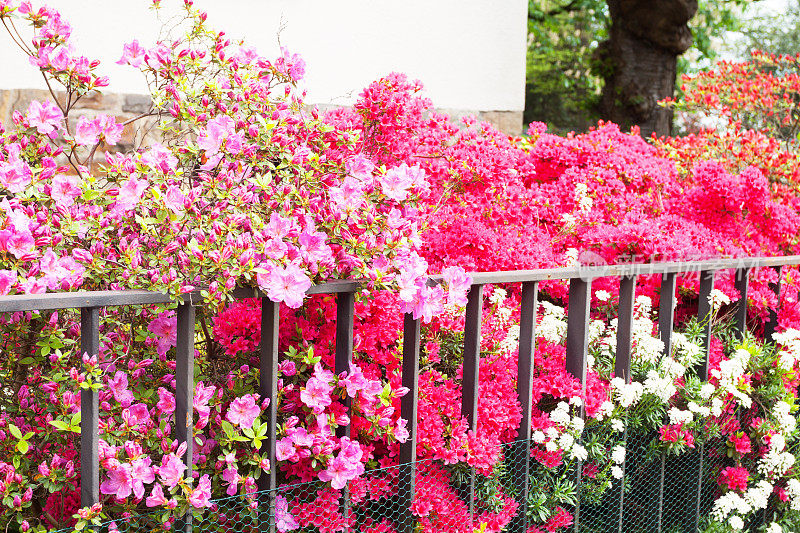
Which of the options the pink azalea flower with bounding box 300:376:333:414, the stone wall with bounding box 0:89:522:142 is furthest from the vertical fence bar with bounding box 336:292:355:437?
the stone wall with bounding box 0:89:522:142

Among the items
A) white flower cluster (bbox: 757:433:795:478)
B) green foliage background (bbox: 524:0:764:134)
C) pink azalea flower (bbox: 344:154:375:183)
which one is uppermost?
green foliage background (bbox: 524:0:764:134)

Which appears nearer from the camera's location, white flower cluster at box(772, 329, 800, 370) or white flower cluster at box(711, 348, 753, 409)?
white flower cluster at box(711, 348, 753, 409)

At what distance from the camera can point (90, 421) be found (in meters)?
1.89

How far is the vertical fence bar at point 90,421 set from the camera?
1.88 meters

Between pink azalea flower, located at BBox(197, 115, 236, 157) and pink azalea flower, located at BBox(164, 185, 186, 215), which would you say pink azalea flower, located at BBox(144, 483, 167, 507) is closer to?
pink azalea flower, located at BBox(164, 185, 186, 215)

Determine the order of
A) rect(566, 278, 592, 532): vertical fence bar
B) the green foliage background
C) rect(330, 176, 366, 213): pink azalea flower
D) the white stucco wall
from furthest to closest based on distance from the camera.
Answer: the green foliage background < the white stucco wall < rect(566, 278, 592, 532): vertical fence bar < rect(330, 176, 366, 213): pink azalea flower

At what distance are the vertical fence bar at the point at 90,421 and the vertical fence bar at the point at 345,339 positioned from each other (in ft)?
2.15

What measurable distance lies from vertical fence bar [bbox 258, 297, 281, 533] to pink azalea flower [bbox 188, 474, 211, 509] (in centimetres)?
19

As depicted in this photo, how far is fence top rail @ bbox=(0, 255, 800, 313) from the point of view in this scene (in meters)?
1.78

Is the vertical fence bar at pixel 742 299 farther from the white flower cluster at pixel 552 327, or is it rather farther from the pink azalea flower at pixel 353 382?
the pink azalea flower at pixel 353 382

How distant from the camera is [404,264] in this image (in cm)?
219

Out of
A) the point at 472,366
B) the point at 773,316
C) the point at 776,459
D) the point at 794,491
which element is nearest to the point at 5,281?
the point at 472,366

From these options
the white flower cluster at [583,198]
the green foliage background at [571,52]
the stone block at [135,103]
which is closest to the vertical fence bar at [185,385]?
the white flower cluster at [583,198]

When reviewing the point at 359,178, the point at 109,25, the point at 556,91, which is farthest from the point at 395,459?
the point at 556,91
